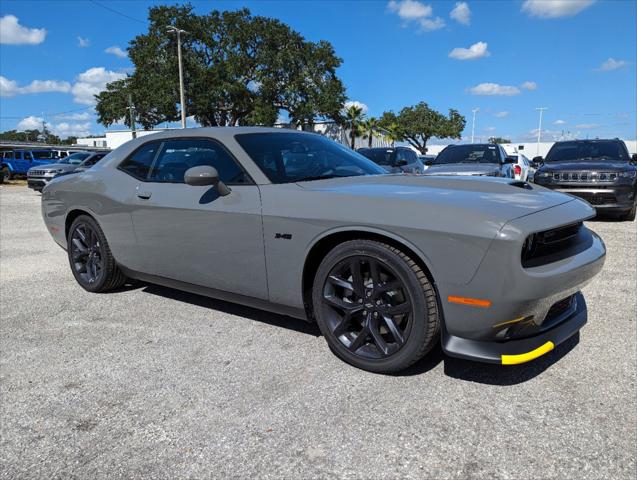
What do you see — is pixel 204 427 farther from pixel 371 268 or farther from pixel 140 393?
pixel 371 268

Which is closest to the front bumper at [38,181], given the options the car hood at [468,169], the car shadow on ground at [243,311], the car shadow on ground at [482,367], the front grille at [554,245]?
the car hood at [468,169]

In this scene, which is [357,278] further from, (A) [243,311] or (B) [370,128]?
(B) [370,128]

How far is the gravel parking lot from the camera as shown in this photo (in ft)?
6.38

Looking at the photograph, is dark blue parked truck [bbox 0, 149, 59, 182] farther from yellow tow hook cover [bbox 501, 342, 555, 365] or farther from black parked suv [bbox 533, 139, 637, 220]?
yellow tow hook cover [bbox 501, 342, 555, 365]

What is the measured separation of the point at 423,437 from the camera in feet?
6.89

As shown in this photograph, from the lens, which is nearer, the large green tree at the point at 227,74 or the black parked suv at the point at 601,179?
the black parked suv at the point at 601,179

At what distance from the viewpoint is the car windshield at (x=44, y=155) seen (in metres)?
27.6

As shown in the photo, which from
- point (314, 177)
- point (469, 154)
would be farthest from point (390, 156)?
point (314, 177)

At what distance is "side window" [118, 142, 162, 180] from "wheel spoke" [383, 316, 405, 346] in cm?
233

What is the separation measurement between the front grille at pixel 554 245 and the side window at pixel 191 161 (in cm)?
175

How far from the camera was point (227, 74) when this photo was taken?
3228 centimetres

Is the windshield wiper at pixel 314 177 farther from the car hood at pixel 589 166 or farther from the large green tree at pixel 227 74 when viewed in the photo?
the large green tree at pixel 227 74

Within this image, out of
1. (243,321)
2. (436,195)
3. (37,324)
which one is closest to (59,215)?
(37,324)

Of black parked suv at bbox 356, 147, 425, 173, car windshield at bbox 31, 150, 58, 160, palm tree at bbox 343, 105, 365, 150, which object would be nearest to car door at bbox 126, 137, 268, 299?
black parked suv at bbox 356, 147, 425, 173
